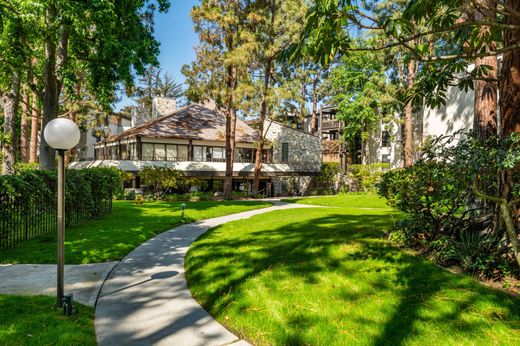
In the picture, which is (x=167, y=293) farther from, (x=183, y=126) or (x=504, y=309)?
(x=183, y=126)

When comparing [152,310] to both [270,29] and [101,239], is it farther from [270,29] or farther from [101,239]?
[270,29]

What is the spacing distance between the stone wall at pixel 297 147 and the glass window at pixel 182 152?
8.94 m

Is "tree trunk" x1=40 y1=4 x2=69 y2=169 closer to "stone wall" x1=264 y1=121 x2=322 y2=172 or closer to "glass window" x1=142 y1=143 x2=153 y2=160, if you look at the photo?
"glass window" x1=142 y1=143 x2=153 y2=160

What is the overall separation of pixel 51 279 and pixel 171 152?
24.1m

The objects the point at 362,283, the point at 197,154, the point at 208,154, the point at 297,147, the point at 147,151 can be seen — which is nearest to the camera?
the point at 362,283

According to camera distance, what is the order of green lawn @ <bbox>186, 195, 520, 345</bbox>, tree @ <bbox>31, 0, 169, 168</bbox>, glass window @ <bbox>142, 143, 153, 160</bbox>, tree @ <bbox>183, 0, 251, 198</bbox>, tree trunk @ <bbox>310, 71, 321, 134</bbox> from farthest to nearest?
tree trunk @ <bbox>310, 71, 321, 134</bbox> < glass window @ <bbox>142, 143, 153, 160</bbox> < tree @ <bbox>183, 0, 251, 198</bbox> < tree @ <bbox>31, 0, 169, 168</bbox> < green lawn @ <bbox>186, 195, 520, 345</bbox>

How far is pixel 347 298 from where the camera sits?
4883mm

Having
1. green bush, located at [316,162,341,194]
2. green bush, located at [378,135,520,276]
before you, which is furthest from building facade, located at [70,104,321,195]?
green bush, located at [378,135,520,276]

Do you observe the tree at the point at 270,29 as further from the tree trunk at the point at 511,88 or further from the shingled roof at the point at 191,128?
the tree trunk at the point at 511,88

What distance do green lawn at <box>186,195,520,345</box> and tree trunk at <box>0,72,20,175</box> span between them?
19.2 metres

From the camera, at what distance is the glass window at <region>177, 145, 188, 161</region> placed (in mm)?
30094

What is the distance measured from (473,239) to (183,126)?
28.3 m

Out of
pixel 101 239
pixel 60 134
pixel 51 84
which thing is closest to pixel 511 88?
pixel 60 134

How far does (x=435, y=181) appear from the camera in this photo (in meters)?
6.25
